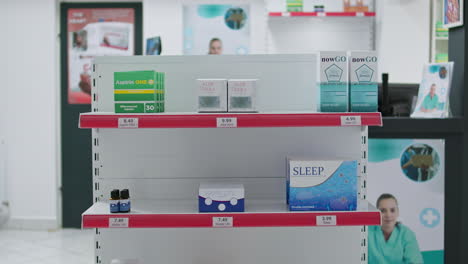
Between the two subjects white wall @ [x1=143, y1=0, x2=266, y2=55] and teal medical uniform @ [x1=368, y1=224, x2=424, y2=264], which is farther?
white wall @ [x1=143, y1=0, x2=266, y2=55]

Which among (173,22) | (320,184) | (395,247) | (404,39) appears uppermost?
(173,22)

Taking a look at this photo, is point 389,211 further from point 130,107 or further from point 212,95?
point 130,107

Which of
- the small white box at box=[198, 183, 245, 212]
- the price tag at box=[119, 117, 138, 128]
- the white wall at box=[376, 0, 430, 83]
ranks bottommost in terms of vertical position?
the small white box at box=[198, 183, 245, 212]

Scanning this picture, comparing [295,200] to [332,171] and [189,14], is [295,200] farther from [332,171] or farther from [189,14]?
[189,14]

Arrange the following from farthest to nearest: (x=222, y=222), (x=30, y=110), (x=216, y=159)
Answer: (x=30, y=110), (x=216, y=159), (x=222, y=222)

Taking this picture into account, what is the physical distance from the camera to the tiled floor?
5203mm

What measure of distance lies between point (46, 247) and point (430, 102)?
154 inches

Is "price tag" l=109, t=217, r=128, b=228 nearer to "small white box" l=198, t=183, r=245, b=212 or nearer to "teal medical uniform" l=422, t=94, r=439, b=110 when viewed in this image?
"small white box" l=198, t=183, r=245, b=212

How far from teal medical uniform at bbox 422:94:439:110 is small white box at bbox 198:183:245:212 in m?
1.68

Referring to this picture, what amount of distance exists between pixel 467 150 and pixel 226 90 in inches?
70.2

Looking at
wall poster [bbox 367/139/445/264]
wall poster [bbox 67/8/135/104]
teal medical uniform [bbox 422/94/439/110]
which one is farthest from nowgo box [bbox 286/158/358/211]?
wall poster [bbox 67/8/135/104]

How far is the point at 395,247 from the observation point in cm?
350

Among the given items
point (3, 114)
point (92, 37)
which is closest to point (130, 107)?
point (92, 37)

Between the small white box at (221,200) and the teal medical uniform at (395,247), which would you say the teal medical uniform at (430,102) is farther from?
the small white box at (221,200)
